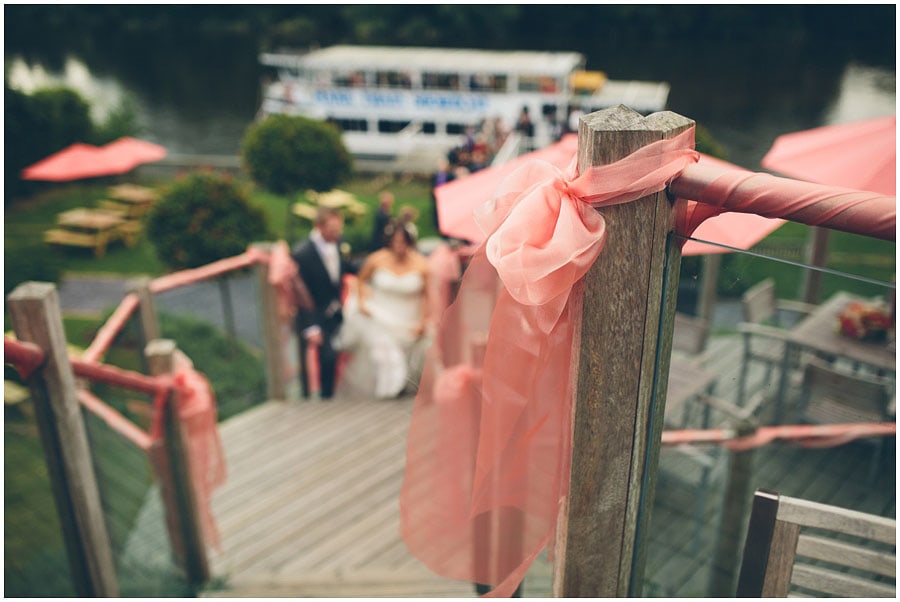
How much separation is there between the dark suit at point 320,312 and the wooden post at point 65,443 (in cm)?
256

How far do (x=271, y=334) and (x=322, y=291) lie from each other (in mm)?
480

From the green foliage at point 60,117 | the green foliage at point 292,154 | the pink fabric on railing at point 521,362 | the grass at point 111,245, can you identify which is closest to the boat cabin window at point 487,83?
the grass at point 111,245

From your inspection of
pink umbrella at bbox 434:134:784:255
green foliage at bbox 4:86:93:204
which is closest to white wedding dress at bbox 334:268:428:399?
pink umbrella at bbox 434:134:784:255

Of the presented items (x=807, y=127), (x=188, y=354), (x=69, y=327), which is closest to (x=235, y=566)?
(x=188, y=354)

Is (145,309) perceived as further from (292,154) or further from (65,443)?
(292,154)

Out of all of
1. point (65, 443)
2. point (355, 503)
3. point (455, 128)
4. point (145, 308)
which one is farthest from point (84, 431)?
point (455, 128)

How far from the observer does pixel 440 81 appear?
2047 cm

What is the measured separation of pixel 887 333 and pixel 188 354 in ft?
21.6

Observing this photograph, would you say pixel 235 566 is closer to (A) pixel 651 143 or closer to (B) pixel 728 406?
(B) pixel 728 406

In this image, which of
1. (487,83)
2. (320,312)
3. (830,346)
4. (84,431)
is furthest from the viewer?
(487,83)

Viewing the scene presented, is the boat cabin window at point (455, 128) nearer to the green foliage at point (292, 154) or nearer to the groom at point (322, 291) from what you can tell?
the green foliage at point (292, 154)

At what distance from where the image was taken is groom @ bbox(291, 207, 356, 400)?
557 cm

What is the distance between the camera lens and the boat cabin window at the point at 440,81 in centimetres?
2036

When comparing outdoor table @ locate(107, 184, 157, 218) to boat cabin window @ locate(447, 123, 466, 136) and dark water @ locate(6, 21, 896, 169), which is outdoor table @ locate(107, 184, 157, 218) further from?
boat cabin window @ locate(447, 123, 466, 136)
